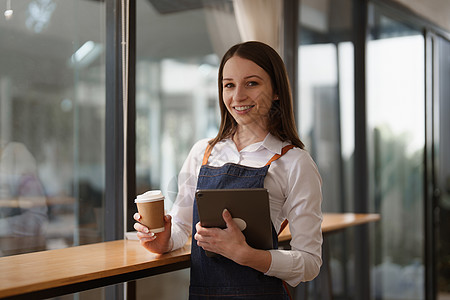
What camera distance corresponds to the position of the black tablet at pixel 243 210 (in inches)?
53.7

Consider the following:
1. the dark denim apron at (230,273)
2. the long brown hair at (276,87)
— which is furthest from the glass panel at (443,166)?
A: the dark denim apron at (230,273)

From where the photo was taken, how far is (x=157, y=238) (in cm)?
154

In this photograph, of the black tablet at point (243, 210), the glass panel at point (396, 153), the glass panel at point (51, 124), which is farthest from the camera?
the glass panel at point (396, 153)

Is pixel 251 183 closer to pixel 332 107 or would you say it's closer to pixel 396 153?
pixel 332 107

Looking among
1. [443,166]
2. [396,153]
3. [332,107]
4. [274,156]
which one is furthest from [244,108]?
[443,166]

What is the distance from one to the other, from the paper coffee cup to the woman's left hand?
138 millimetres

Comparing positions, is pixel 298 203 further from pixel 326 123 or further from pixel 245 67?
pixel 326 123

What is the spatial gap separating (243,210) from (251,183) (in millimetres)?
119

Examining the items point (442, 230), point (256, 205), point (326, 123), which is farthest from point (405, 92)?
point (256, 205)

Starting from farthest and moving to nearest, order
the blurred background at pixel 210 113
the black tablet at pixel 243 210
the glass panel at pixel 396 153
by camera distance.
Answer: the glass panel at pixel 396 153, the blurred background at pixel 210 113, the black tablet at pixel 243 210

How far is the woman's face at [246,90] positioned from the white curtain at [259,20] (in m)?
1.00

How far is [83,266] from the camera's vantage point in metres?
1.40

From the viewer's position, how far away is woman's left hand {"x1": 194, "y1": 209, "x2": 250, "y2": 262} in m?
1.38

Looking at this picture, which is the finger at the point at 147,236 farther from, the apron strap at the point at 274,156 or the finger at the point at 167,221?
the apron strap at the point at 274,156
